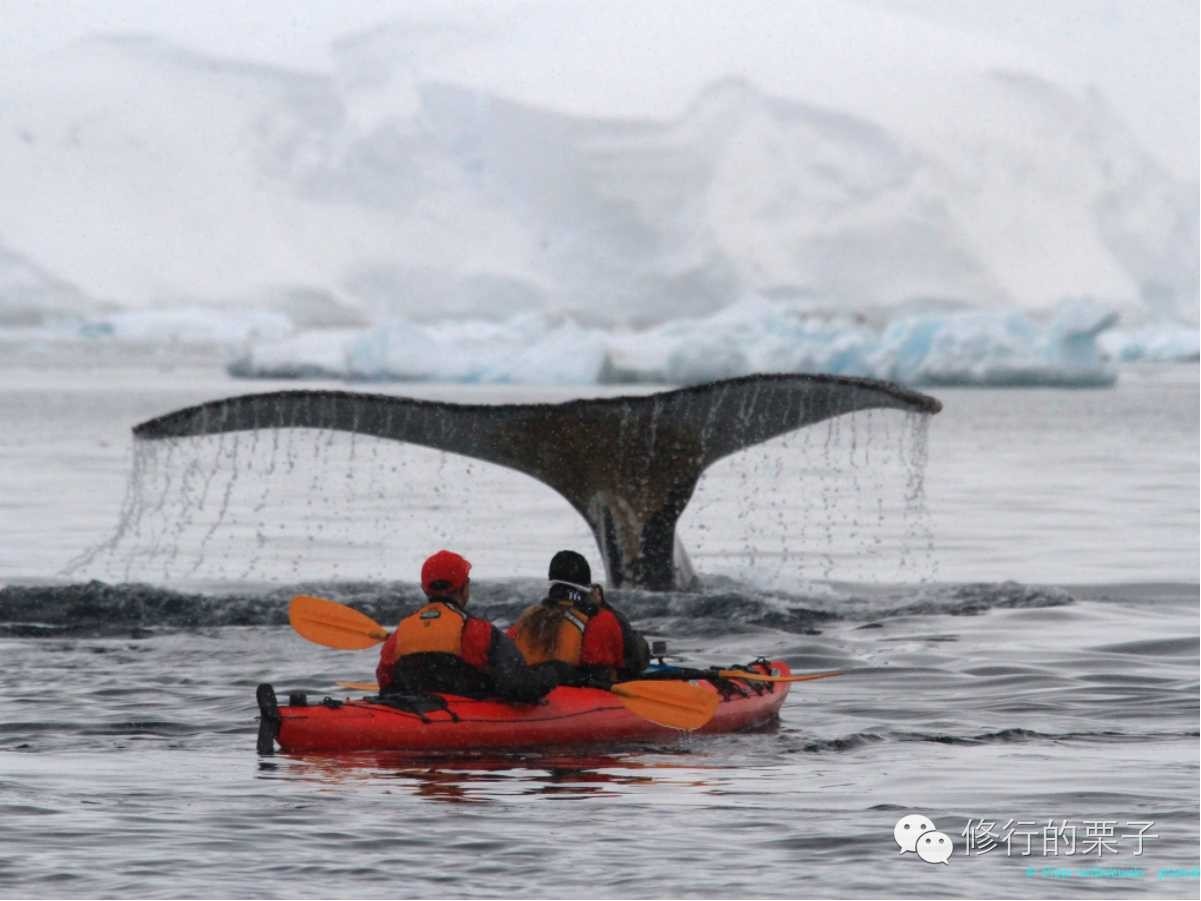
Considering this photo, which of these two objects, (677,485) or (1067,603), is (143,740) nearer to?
(677,485)

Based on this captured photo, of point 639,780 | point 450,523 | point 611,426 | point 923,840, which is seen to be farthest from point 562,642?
point 450,523

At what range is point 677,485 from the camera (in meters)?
13.3

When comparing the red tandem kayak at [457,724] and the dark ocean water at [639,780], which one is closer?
the dark ocean water at [639,780]

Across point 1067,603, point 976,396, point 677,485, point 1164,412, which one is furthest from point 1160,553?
point 976,396

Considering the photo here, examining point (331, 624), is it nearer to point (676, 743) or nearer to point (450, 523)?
point (676, 743)

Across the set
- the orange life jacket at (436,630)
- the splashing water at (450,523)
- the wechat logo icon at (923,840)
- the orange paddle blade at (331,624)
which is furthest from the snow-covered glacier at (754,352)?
the wechat logo icon at (923,840)

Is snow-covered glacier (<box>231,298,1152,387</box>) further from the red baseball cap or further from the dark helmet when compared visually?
the red baseball cap

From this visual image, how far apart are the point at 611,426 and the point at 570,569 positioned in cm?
297

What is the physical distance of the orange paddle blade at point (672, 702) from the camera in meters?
9.80

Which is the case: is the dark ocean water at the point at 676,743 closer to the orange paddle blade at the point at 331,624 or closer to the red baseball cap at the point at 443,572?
the orange paddle blade at the point at 331,624

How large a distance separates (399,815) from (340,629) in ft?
9.97

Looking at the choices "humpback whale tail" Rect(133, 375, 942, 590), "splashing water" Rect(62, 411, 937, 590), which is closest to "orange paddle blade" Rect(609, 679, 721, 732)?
"splashing water" Rect(62, 411, 937, 590)

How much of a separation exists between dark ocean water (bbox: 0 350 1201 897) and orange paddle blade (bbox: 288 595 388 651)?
0.46m

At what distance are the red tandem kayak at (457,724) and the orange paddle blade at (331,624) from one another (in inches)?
55.2
